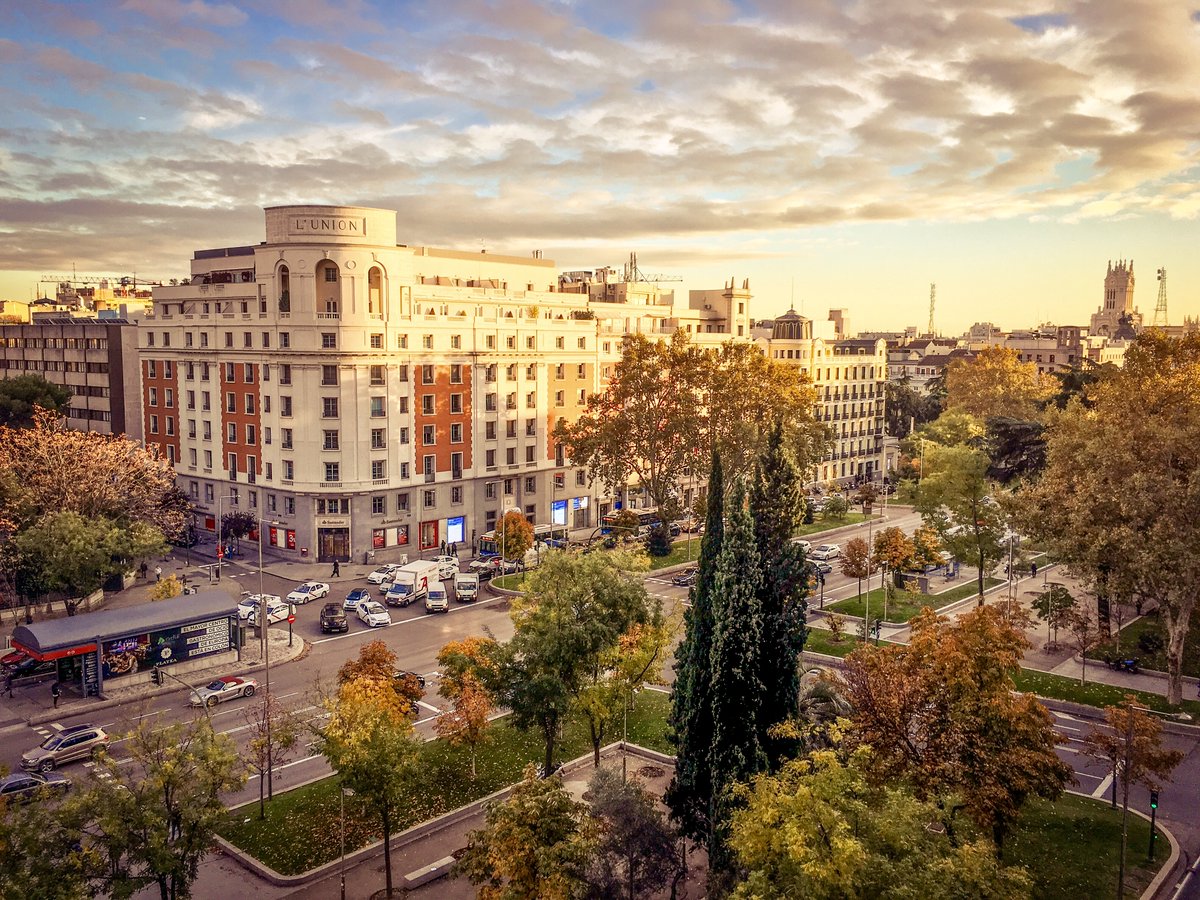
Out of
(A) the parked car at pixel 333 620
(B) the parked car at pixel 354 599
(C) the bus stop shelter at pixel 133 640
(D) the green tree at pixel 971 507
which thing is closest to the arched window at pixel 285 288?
(B) the parked car at pixel 354 599

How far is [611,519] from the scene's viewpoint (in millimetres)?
89000

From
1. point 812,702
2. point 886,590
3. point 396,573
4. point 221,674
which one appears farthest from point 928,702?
point 396,573

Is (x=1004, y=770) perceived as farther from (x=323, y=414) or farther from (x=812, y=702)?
(x=323, y=414)

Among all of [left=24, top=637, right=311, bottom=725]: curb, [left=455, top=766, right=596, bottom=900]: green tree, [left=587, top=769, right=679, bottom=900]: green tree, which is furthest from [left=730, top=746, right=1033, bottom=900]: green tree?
[left=24, top=637, right=311, bottom=725]: curb

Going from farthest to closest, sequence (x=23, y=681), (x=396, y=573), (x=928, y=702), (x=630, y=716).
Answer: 1. (x=396, y=573)
2. (x=23, y=681)
3. (x=630, y=716)
4. (x=928, y=702)

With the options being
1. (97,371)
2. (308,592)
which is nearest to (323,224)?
(308,592)

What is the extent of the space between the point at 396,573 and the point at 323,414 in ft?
56.6

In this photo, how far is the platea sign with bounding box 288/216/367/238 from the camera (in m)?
74.9

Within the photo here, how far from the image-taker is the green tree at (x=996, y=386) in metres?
123

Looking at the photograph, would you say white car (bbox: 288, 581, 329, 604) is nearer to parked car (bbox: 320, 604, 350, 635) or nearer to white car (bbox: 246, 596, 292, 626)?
white car (bbox: 246, 596, 292, 626)

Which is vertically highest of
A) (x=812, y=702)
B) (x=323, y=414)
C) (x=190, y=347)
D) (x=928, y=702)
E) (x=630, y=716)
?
(x=190, y=347)

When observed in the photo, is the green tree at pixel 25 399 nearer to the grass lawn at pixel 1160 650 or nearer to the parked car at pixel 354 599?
the parked car at pixel 354 599

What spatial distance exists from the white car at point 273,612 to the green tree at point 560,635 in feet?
94.0

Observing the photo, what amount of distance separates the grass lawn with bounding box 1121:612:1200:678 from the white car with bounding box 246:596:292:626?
2164 inches
